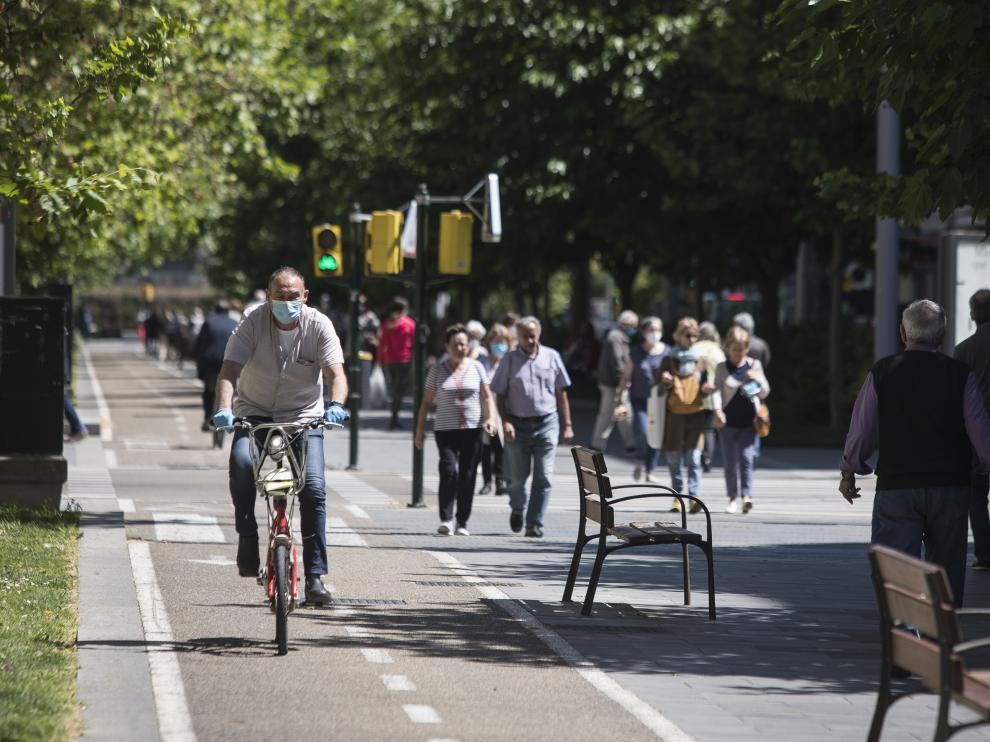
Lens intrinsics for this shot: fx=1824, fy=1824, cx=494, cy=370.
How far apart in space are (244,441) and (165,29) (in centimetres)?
455

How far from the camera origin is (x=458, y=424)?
539 inches

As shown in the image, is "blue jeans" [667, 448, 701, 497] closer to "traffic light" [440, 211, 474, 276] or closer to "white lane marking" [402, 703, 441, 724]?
"traffic light" [440, 211, 474, 276]

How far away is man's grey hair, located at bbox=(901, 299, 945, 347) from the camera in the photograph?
811cm

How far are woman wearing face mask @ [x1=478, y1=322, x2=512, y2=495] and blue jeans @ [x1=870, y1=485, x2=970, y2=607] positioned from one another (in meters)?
9.01

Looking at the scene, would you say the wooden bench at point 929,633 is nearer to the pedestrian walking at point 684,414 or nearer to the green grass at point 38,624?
the green grass at point 38,624

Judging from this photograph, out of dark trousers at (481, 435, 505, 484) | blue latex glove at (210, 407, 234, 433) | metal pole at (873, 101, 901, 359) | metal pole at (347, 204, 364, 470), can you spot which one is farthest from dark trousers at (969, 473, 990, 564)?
metal pole at (873, 101, 901, 359)

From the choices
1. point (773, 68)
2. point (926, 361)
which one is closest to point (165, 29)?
point (926, 361)

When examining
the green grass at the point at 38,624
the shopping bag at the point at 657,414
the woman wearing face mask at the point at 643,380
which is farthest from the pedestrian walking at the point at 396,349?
the green grass at the point at 38,624

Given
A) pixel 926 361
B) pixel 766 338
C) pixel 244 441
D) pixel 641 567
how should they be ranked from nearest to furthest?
pixel 926 361 < pixel 244 441 < pixel 641 567 < pixel 766 338

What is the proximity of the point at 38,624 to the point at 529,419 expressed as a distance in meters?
5.98

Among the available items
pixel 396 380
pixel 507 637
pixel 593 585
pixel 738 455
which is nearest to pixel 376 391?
pixel 396 380

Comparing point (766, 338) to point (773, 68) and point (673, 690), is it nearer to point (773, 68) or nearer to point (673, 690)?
point (773, 68)

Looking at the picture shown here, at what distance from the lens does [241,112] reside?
26.1 metres

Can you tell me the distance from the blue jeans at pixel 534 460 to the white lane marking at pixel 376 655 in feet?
17.8
